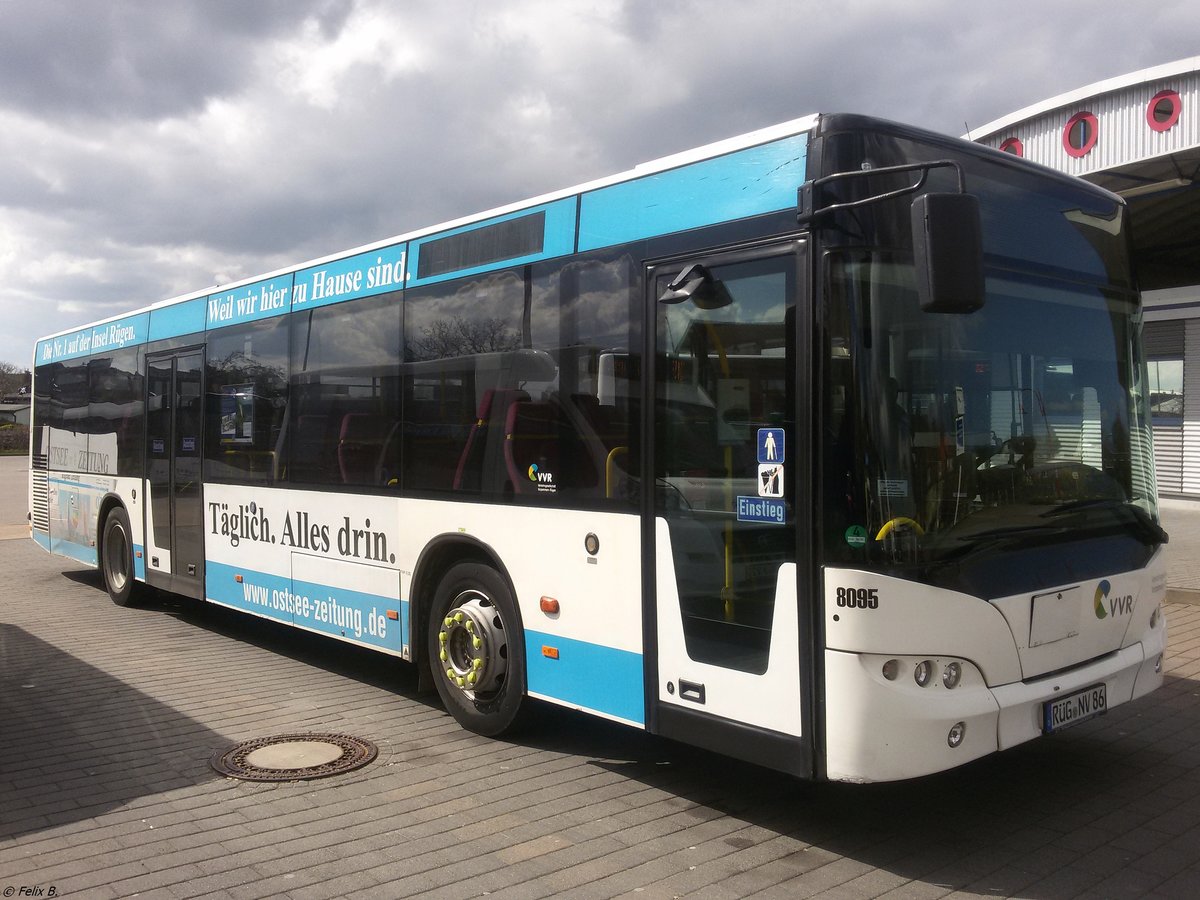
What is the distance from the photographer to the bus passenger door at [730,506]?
14.3 feet

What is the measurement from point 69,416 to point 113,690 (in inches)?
243

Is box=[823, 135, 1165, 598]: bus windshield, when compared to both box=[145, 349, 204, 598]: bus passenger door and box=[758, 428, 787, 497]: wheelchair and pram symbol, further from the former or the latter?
box=[145, 349, 204, 598]: bus passenger door

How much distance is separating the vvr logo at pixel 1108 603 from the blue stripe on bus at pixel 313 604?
13.4 feet

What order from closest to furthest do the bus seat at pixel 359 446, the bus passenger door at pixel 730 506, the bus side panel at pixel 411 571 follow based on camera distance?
the bus passenger door at pixel 730 506 < the bus side panel at pixel 411 571 < the bus seat at pixel 359 446

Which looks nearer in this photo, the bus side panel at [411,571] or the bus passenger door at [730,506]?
the bus passenger door at [730,506]

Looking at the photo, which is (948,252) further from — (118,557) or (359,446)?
(118,557)

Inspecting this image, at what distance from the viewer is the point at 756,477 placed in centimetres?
451

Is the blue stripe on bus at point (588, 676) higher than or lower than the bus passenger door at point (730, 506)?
lower

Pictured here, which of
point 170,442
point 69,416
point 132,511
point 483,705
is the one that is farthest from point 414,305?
point 69,416

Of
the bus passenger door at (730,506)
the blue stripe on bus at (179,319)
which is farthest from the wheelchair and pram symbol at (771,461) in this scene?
the blue stripe on bus at (179,319)

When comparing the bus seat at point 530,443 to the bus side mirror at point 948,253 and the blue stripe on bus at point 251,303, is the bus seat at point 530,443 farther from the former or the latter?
the blue stripe on bus at point 251,303

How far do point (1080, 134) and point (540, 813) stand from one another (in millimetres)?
21483

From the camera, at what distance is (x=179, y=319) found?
33.1 feet

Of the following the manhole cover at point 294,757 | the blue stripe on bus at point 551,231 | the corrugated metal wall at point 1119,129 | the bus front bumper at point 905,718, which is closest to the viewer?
the bus front bumper at point 905,718
